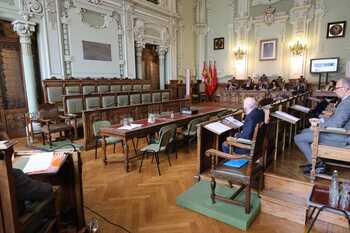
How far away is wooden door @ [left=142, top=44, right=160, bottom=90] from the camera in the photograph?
10.1 metres

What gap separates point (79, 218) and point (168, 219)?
869 millimetres

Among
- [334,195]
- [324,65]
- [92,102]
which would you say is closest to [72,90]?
[92,102]

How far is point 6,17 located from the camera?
552 cm

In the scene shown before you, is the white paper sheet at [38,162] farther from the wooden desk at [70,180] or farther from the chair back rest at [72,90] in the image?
the chair back rest at [72,90]

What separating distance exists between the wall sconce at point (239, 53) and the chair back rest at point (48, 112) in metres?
8.42

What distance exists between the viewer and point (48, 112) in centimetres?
532

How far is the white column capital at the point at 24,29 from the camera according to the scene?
223 inches

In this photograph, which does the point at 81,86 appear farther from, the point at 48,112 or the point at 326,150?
the point at 326,150

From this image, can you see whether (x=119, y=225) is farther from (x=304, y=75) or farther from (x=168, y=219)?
(x=304, y=75)

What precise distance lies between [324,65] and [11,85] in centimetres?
1038

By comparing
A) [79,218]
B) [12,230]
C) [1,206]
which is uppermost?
[1,206]

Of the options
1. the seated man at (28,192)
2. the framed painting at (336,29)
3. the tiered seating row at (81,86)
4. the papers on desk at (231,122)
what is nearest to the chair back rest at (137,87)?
the tiered seating row at (81,86)

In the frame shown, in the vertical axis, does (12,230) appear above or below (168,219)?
above

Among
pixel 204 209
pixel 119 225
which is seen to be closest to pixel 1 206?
pixel 119 225
